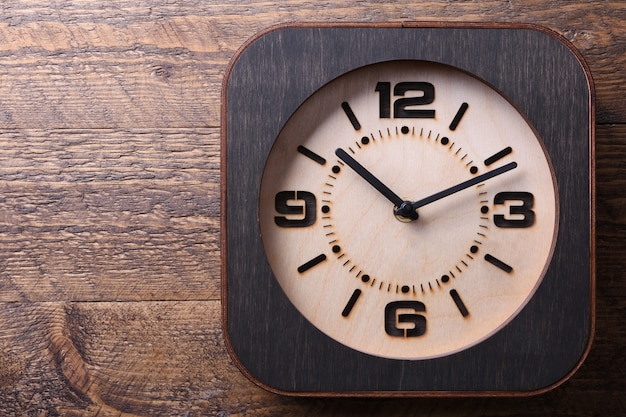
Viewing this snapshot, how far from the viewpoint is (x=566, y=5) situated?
0.98 m

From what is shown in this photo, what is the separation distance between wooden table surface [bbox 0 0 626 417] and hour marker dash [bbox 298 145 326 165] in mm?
147

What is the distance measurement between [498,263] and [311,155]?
0.91ft

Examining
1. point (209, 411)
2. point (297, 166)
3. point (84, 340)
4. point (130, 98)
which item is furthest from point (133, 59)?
point (209, 411)

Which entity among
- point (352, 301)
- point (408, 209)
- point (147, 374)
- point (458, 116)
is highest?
point (458, 116)

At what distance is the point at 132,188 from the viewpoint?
3.22 feet

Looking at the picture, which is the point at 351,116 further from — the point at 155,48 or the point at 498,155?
the point at 155,48

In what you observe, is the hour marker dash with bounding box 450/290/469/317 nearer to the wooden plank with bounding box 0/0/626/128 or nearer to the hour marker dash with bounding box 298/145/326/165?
the hour marker dash with bounding box 298/145/326/165

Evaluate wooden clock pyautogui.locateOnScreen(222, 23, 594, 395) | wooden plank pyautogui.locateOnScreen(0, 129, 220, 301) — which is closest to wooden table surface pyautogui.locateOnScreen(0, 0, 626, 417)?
wooden plank pyautogui.locateOnScreen(0, 129, 220, 301)

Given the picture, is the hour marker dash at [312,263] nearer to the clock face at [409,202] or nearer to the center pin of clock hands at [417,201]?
the clock face at [409,202]

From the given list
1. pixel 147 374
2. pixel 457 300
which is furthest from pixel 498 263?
pixel 147 374

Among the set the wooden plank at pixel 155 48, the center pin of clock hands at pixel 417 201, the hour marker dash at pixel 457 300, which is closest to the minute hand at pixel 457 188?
the center pin of clock hands at pixel 417 201

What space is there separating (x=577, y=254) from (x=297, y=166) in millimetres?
365

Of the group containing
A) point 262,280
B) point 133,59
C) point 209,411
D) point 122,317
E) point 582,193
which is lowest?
point 209,411

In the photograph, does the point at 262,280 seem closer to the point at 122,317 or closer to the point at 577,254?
the point at 122,317
